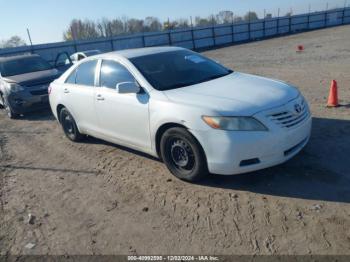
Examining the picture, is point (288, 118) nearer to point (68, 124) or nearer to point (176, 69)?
point (176, 69)

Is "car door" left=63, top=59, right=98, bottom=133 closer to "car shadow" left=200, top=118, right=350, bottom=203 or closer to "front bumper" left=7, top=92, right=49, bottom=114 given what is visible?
"car shadow" left=200, top=118, right=350, bottom=203

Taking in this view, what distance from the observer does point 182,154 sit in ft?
14.4

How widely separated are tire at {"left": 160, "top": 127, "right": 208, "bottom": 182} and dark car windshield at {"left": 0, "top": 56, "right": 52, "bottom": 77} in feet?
24.9

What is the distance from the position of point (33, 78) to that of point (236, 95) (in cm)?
726

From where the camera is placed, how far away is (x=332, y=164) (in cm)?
452

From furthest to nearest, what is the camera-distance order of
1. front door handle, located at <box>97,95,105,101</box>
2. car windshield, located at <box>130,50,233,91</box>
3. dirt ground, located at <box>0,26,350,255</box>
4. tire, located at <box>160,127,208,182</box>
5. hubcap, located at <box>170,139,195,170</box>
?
1. front door handle, located at <box>97,95,105,101</box>
2. car windshield, located at <box>130,50,233,91</box>
3. hubcap, located at <box>170,139,195,170</box>
4. tire, located at <box>160,127,208,182</box>
5. dirt ground, located at <box>0,26,350,255</box>

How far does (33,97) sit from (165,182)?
20.4 feet

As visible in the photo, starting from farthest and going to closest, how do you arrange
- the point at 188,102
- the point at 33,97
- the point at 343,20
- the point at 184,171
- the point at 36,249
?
the point at 343,20 < the point at 33,97 < the point at 184,171 < the point at 188,102 < the point at 36,249

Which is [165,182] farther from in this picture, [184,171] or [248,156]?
[248,156]

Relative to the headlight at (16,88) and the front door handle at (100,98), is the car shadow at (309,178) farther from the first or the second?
the headlight at (16,88)

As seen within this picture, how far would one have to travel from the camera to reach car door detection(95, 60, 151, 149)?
4699mm

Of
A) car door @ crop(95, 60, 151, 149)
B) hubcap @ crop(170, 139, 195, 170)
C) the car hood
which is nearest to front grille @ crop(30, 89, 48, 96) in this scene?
car door @ crop(95, 60, 151, 149)

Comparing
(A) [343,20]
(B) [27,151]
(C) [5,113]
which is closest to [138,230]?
(B) [27,151]

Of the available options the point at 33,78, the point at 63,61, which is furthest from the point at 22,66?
the point at 63,61
